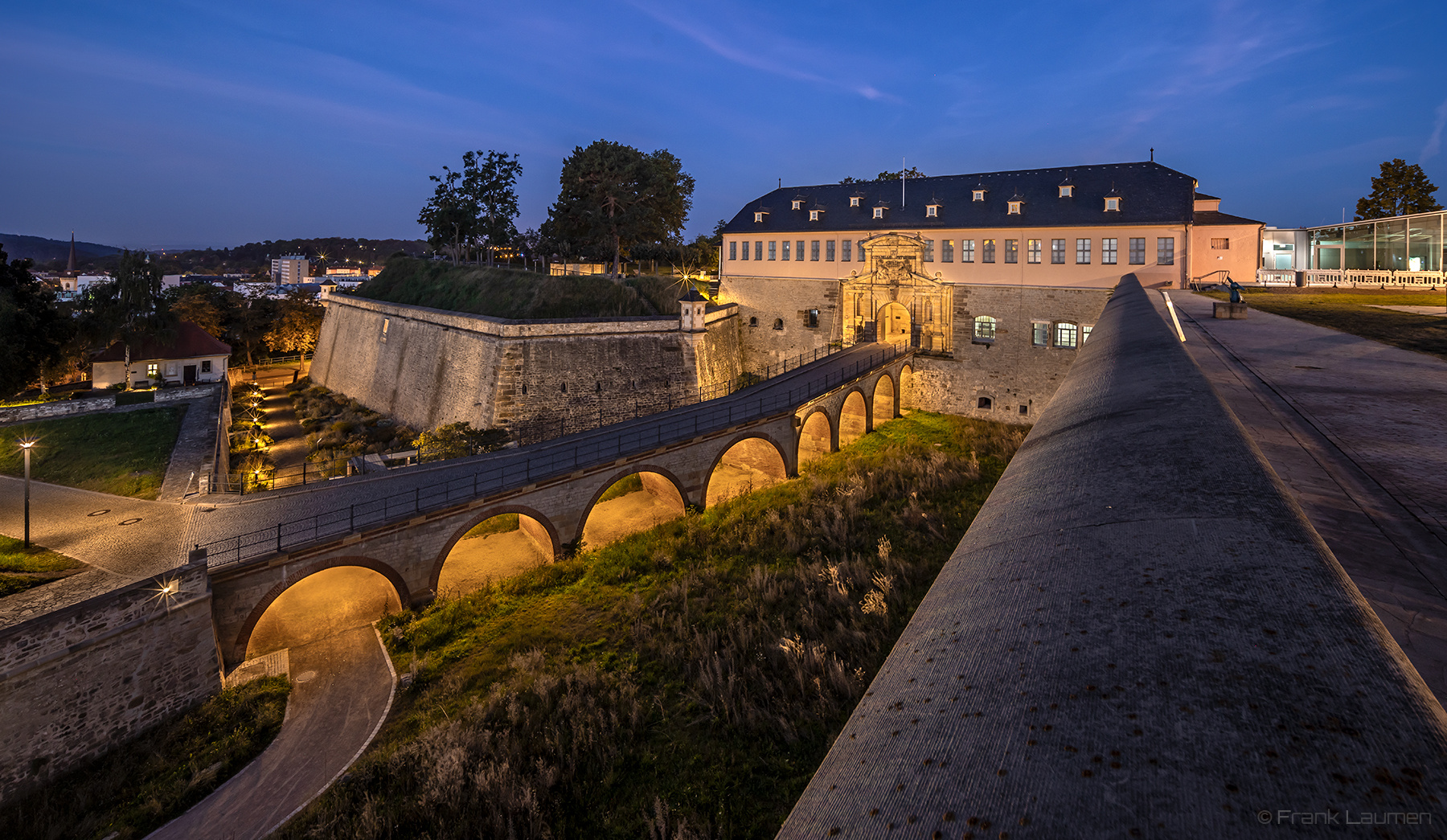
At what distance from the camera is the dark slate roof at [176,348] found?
111 feet

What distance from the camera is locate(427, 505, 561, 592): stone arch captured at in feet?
53.1

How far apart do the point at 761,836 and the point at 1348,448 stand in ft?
29.3

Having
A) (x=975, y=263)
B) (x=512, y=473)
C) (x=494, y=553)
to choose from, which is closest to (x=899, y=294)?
(x=975, y=263)

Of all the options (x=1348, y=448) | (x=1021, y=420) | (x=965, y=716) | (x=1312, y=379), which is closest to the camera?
(x=965, y=716)

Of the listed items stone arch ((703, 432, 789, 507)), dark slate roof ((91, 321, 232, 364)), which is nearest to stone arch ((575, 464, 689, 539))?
stone arch ((703, 432, 789, 507))

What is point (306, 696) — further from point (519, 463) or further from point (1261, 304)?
point (1261, 304)

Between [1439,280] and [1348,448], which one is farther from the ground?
[1439,280]

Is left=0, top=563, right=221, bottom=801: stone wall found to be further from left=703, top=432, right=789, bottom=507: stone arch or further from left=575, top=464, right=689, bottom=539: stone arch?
left=703, top=432, right=789, bottom=507: stone arch

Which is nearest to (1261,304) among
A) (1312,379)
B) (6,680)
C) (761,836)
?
(1312,379)

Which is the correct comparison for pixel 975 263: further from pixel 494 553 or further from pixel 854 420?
pixel 494 553

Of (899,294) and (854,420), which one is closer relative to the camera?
(854,420)

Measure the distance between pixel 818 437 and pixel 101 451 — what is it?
26.0 m

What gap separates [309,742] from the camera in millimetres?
11969

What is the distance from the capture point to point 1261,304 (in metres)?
13.5
